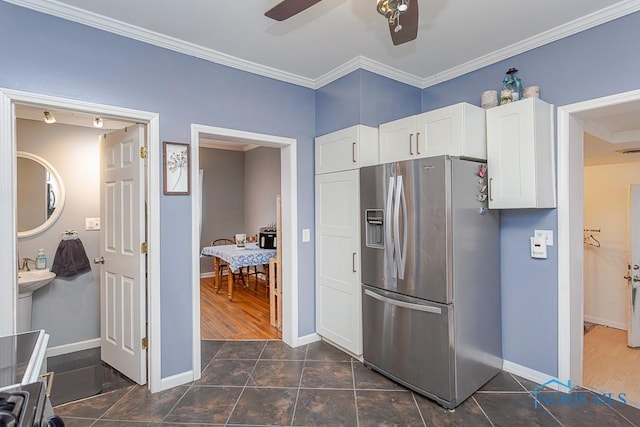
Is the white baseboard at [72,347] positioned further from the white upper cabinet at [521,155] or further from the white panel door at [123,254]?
the white upper cabinet at [521,155]

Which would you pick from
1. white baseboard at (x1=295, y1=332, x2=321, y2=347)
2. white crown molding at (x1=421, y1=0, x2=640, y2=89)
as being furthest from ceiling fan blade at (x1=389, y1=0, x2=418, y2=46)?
white baseboard at (x1=295, y1=332, x2=321, y2=347)

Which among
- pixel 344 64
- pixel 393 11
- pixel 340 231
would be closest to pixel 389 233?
pixel 340 231

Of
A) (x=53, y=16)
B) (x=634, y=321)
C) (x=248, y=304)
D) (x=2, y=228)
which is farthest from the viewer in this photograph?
(x=248, y=304)

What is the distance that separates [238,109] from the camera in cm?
291

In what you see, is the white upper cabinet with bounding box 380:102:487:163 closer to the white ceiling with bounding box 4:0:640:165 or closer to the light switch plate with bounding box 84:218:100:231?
the white ceiling with bounding box 4:0:640:165

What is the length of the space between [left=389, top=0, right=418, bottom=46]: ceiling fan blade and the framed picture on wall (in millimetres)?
1786

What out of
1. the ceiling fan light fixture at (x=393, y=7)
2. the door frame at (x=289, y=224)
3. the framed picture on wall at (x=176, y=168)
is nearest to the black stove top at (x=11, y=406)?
the framed picture on wall at (x=176, y=168)

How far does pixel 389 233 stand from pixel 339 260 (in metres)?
0.73

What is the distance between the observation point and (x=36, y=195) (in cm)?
319

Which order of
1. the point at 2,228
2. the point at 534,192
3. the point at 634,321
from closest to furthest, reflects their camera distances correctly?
the point at 2,228
the point at 534,192
the point at 634,321

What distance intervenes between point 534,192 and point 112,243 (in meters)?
3.40

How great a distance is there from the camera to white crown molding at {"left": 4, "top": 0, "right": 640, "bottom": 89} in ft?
6.97

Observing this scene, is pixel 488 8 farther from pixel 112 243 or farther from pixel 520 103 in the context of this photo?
pixel 112 243

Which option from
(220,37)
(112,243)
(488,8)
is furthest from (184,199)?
(488,8)
